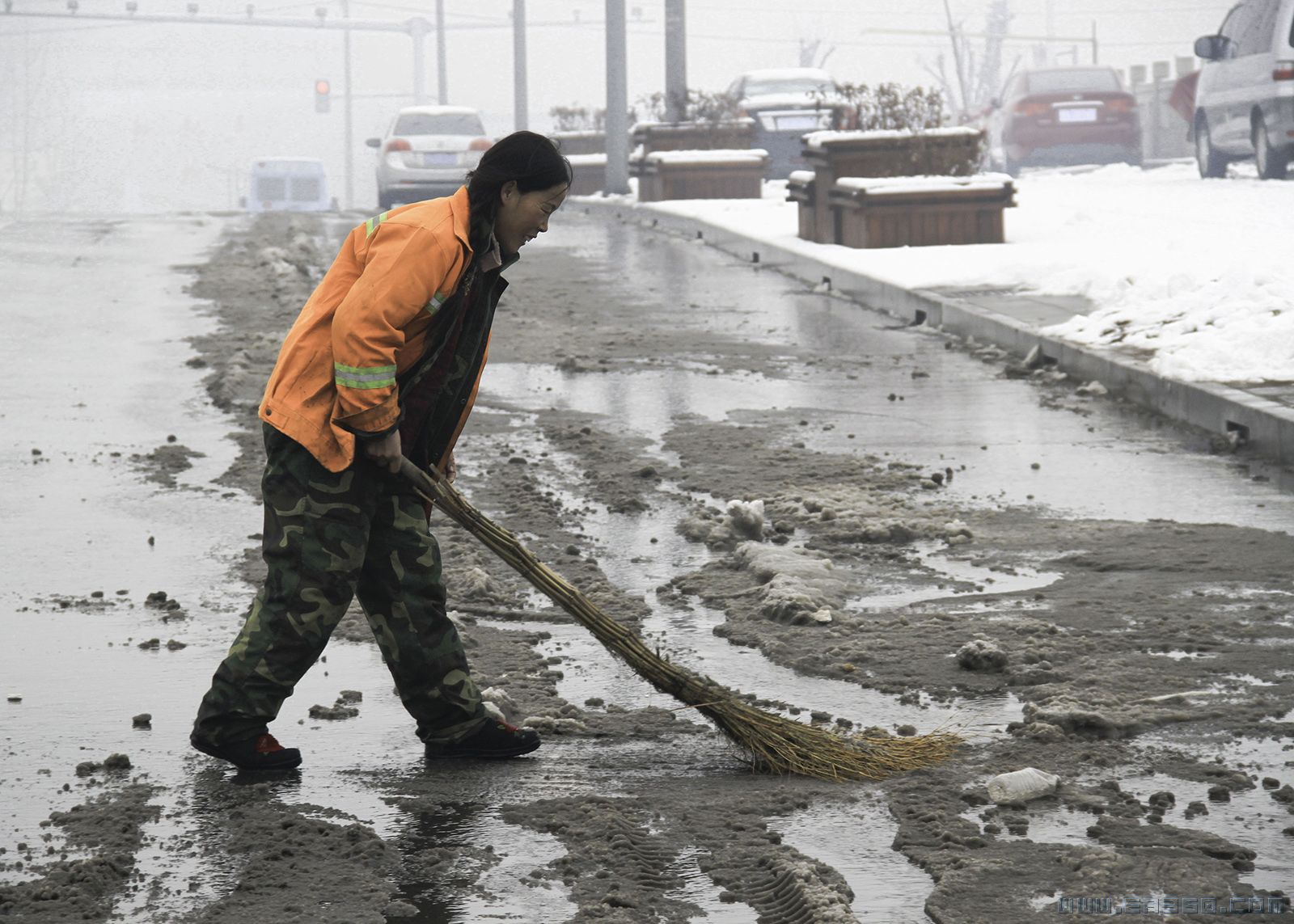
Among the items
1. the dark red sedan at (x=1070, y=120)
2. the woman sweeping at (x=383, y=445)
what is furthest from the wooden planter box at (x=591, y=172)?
the woman sweeping at (x=383, y=445)

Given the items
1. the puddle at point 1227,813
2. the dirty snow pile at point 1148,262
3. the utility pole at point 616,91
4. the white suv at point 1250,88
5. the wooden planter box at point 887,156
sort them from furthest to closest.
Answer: the utility pole at point 616,91, the white suv at point 1250,88, the wooden planter box at point 887,156, the dirty snow pile at point 1148,262, the puddle at point 1227,813

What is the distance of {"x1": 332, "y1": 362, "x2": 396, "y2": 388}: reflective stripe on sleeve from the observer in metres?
3.95

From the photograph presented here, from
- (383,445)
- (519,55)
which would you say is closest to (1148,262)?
(383,445)

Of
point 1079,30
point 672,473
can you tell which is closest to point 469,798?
point 672,473

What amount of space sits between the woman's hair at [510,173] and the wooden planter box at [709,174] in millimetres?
22105

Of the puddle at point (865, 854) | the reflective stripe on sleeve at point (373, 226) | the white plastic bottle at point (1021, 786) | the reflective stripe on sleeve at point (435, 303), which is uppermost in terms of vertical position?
the reflective stripe on sleeve at point (373, 226)

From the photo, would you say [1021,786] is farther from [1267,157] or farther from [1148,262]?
[1267,157]

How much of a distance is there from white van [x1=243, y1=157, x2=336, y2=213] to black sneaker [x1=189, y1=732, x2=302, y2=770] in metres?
58.8

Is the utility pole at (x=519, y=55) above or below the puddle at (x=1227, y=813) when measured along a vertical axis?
above

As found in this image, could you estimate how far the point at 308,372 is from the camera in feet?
13.4

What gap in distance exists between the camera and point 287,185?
62438 millimetres

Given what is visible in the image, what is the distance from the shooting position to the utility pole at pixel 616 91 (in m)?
28.0

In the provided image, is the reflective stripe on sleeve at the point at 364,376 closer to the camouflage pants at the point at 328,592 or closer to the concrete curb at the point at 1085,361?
the camouflage pants at the point at 328,592

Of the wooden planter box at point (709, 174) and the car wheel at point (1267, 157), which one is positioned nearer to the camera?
the car wheel at point (1267, 157)
